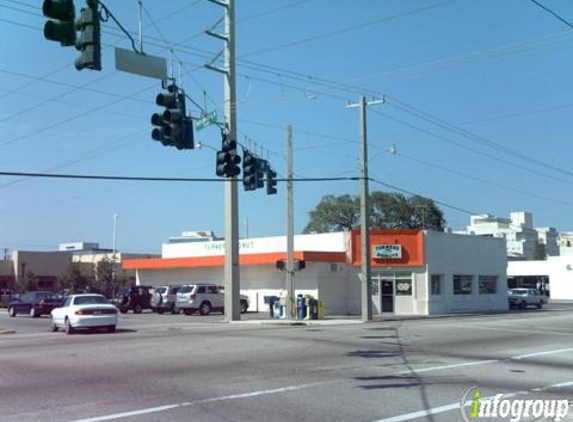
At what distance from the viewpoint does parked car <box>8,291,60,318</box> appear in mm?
42688

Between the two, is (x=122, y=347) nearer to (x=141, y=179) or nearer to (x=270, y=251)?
(x=141, y=179)

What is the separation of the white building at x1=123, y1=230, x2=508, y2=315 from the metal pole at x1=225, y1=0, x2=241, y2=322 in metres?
8.01

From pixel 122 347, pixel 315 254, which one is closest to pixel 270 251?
pixel 315 254

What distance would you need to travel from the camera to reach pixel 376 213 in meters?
89.6

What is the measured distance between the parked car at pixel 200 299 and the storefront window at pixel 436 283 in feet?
43.9

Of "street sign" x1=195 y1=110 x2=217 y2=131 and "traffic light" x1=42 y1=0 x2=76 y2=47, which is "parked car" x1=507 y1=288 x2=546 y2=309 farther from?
"traffic light" x1=42 y1=0 x2=76 y2=47

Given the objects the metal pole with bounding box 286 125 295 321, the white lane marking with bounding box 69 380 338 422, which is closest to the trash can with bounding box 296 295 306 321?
the metal pole with bounding box 286 125 295 321

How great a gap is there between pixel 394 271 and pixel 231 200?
13.9 m

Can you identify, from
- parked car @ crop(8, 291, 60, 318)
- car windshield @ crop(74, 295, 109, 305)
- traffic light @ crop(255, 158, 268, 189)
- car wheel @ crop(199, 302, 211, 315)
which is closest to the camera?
traffic light @ crop(255, 158, 268, 189)

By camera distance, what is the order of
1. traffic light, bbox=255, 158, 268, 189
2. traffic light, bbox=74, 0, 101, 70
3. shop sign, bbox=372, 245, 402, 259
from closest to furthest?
traffic light, bbox=74, 0, 101, 70
traffic light, bbox=255, 158, 268, 189
shop sign, bbox=372, 245, 402, 259

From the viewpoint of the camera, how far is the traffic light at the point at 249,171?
24156 millimetres

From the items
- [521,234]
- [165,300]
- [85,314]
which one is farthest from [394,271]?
[521,234]

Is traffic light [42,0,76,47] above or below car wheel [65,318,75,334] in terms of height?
above

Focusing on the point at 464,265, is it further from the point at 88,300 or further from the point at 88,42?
the point at 88,42
